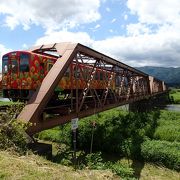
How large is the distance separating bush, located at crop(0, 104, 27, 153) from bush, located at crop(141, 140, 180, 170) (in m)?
13.2

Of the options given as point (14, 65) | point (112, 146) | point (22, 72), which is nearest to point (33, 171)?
point (22, 72)

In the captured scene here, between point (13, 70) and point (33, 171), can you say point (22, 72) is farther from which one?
point (33, 171)

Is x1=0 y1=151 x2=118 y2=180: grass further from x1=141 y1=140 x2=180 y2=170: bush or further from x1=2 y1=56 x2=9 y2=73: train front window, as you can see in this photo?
x1=141 y1=140 x2=180 y2=170: bush

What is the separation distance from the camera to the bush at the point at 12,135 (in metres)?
9.37

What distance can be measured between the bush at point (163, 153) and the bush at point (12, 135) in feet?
43.3

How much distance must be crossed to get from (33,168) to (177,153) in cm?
1534

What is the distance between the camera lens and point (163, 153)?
20875 mm

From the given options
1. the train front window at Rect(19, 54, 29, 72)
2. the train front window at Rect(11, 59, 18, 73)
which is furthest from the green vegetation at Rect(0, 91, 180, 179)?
the train front window at Rect(11, 59, 18, 73)

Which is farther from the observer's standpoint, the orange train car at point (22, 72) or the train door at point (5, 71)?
the train door at point (5, 71)

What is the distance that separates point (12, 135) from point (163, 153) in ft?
45.8

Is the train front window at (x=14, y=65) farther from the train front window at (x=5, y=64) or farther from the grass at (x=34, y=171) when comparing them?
the grass at (x=34, y=171)

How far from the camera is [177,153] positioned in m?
20.7

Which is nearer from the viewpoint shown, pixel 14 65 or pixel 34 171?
pixel 34 171

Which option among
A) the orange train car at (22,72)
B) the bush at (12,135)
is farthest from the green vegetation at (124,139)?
the bush at (12,135)
